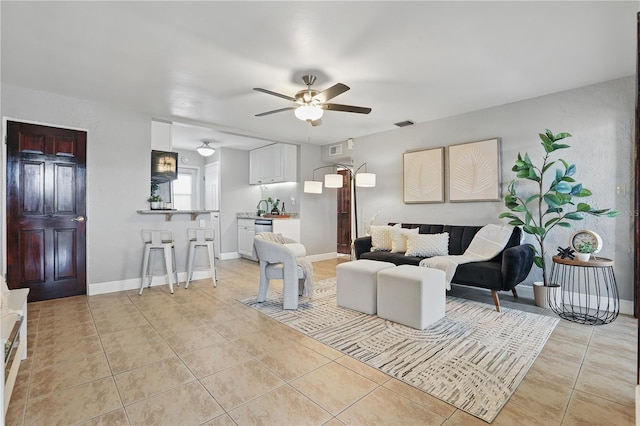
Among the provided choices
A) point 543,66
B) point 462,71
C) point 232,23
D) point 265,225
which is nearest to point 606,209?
point 543,66

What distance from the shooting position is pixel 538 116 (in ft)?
12.2

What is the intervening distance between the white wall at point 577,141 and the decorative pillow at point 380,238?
30.5 inches

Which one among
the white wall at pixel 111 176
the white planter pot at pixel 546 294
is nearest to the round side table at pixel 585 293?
the white planter pot at pixel 546 294

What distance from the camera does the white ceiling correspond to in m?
2.13

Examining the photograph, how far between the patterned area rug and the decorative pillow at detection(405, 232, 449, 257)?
689mm

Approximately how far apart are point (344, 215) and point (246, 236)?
2492mm

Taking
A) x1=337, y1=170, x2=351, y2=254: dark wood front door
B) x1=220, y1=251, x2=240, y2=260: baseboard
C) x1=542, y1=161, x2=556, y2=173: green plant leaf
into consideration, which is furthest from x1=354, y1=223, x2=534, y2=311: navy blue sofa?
x1=220, y1=251, x2=240, y2=260: baseboard

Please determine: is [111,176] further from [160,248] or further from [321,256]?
[321,256]

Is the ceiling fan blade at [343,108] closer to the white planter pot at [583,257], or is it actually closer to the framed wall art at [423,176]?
the framed wall art at [423,176]

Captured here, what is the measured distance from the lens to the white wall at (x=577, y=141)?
3168 millimetres

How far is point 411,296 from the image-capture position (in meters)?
2.72

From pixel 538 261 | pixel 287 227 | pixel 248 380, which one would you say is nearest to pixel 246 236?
pixel 287 227

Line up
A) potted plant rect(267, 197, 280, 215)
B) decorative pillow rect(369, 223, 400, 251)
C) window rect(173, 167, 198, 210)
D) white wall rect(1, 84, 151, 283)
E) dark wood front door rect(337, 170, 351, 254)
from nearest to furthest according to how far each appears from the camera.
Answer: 1. white wall rect(1, 84, 151, 283)
2. decorative pillow rect(369, 223, 400, 251)
3. potted plant rect(267, 197, 280, 215)
4. window rect(173, 167, 198, 210)
5. dark wood front door rect(337, 170, 351, 254)

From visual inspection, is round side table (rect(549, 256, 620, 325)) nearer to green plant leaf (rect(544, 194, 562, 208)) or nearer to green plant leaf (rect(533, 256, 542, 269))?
green plant leaf (rect(533, 256, 542, 269))
